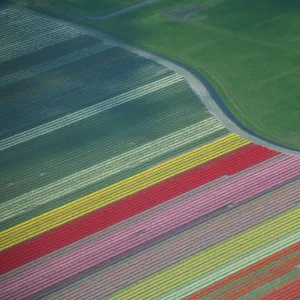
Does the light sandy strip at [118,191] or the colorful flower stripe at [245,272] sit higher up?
the light sandy strip at [118,191]

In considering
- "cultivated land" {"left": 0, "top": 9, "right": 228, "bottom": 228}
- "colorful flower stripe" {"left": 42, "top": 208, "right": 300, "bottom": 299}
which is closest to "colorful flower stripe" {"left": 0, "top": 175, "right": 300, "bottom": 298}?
"colorful flower stripe" {"left": 42, "top": 208, "right": 300, "bottom": 299}

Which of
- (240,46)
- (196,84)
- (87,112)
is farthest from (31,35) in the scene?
(240,46)

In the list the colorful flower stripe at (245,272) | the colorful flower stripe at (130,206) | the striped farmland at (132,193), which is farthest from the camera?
the colorful flower stripe at (130,206)

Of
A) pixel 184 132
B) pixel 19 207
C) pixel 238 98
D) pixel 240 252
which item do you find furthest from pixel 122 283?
pixel 238 98

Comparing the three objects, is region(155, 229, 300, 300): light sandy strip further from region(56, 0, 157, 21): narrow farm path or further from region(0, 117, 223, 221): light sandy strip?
region(56, 0, 157, 21): narrow farm path

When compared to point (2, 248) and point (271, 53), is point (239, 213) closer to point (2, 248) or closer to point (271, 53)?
point (2, 248)

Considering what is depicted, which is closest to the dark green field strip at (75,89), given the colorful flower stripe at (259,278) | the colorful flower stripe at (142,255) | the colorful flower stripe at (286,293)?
the colorful flower stripe at (142,255)

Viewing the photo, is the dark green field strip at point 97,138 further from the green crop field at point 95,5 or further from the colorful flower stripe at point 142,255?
the green crop field at point 95,5
